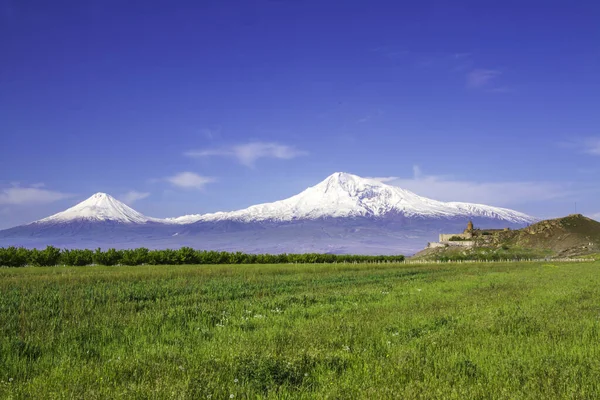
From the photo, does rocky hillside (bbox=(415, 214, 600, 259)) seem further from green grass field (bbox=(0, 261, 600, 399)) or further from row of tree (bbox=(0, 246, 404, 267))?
green grass field (bbox=(0, 261, 600, 399))

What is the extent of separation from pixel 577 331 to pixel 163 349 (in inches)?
473

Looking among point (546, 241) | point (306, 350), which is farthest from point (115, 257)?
point (546, 241)

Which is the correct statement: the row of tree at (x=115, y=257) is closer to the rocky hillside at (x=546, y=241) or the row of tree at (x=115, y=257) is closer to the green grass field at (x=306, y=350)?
the green grass field at (x=306, y=350)

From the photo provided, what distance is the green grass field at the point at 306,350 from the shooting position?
28.6 ft

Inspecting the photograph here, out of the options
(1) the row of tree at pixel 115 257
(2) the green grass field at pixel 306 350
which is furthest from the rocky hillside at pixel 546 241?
(2) the green grass field at pixel 306 350

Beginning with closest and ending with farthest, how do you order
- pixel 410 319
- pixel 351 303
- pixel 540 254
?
pixel 410 319 < pixel 351 303 < pixel 540 254

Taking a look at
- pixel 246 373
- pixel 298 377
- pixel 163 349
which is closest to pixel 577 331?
pixel 298 377

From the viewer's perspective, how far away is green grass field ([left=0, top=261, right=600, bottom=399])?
28.6 ft

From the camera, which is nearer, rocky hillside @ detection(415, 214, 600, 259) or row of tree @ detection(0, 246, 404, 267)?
row of tree @ detection(0, 246, 404, 267)

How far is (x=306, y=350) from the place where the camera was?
1148cm

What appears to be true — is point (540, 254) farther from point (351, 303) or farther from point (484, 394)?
point (484, 394)

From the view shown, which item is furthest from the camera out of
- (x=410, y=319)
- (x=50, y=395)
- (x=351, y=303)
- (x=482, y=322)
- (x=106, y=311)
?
(x=351, y=303)

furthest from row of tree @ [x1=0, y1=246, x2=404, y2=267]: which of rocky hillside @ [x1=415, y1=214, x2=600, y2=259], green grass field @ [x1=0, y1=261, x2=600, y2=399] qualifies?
rocky hillside @ [x1=415, y1=214, x2=600, y2=259]

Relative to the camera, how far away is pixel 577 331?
13.5 m
